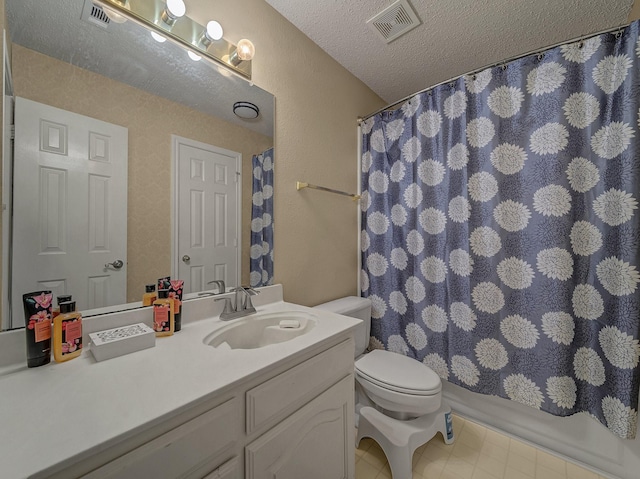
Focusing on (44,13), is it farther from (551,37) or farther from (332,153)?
(551,37)

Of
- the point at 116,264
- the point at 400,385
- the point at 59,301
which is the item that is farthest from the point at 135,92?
the point at 400,385

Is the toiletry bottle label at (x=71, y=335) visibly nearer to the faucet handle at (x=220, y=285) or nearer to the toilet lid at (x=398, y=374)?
the faucet handle at (x=220, y=285)

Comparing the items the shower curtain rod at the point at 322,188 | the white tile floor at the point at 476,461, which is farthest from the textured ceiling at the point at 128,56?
the white tile floor at the point at 476,461

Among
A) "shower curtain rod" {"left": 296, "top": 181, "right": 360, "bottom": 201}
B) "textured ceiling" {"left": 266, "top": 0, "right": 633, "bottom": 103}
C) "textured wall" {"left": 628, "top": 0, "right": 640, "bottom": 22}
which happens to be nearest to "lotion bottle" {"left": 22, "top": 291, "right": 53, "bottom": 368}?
"shower curtain rod" {"left": 296, "top": 181, "right": 360, "bottom": 201}

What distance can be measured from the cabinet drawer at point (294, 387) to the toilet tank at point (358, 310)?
A: 0.52 m

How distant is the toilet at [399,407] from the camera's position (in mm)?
1170

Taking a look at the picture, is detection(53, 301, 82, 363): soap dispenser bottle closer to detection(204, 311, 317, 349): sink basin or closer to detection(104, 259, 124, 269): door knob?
detection(104, 259, 124, 269): door knob

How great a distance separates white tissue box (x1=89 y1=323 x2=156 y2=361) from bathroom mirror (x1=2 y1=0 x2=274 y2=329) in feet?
0.39

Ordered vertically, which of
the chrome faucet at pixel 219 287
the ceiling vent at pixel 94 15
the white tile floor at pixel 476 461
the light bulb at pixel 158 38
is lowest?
the white tile floor at pixel 476 461

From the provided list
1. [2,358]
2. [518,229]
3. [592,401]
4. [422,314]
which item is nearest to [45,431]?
[2,358]

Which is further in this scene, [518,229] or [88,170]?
[518,229]

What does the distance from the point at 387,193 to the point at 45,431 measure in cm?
175

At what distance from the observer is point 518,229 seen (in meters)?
1.26

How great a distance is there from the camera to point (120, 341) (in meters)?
0.74
